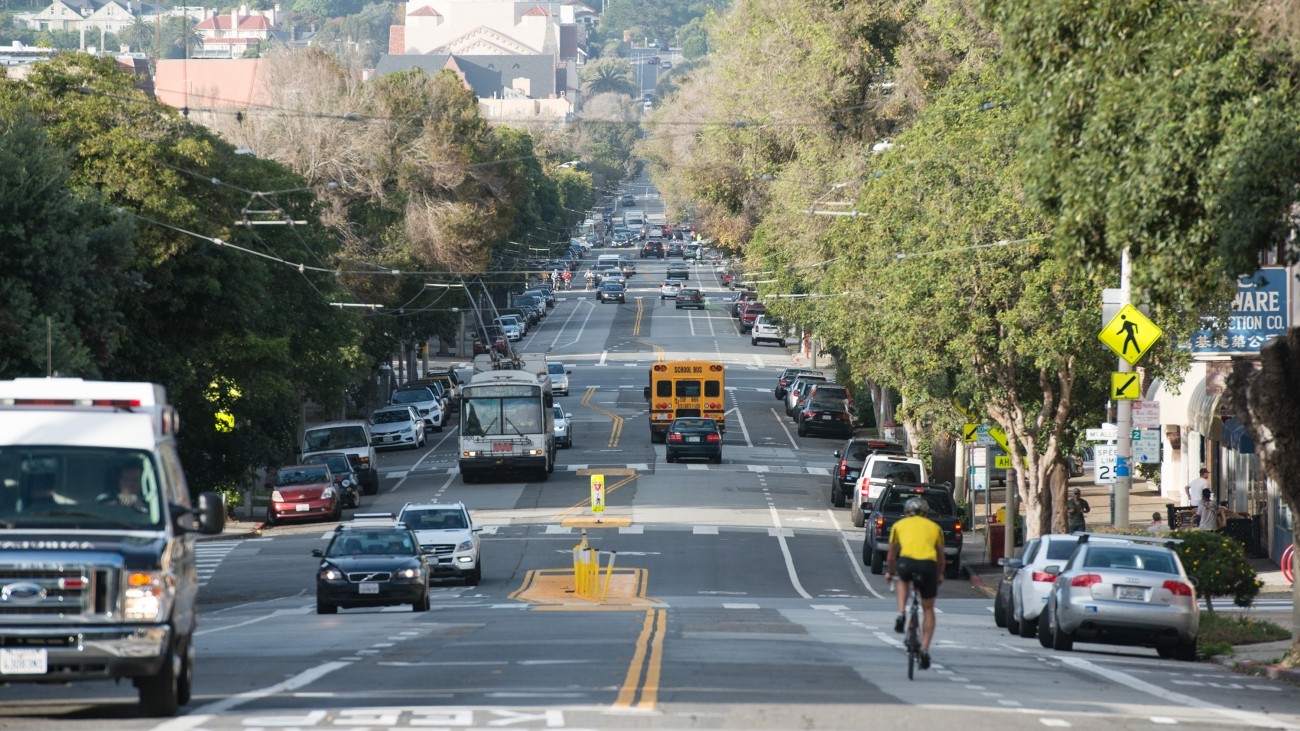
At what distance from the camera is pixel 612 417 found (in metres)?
74.7

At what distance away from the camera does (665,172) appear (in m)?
108

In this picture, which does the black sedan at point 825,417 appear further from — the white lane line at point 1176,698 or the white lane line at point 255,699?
the white lane line at point 255,699

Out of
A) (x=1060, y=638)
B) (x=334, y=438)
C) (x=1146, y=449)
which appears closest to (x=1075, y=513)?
(x=1146, y=449)

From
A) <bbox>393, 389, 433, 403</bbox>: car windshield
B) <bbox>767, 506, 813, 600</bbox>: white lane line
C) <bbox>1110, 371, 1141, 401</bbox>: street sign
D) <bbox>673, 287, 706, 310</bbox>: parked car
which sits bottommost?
<bbox>767, 506, 813, 600</bbox>: white lane line

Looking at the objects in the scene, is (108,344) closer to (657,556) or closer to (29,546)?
(657,556)

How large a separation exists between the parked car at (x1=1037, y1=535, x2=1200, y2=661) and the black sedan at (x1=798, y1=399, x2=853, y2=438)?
151 ft

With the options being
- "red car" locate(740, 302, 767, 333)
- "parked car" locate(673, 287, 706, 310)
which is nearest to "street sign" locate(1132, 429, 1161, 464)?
"red car" locate(740, 302, 767, 333)

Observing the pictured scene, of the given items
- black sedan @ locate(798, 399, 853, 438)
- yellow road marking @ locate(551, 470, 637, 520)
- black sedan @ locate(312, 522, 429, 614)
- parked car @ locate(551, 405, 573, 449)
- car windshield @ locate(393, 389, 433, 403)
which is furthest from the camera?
car windshield @ locate(393, 389, 433, 403)

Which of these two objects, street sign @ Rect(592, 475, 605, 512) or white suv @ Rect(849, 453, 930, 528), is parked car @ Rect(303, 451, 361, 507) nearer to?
street sign @ Rect(592, 475, 605, 512)

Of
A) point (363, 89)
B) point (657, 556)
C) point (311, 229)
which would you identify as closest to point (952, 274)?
point (657, 556)

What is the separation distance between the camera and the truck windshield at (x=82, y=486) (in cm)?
1330

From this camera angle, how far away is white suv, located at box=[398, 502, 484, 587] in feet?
111

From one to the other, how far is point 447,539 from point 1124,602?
15916mm

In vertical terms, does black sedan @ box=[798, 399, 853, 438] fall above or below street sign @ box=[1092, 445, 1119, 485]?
below
